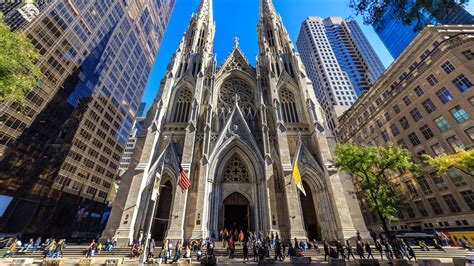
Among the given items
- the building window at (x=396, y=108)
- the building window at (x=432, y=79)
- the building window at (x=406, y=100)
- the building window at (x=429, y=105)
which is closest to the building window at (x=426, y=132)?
the building window at (x=429, y=105)

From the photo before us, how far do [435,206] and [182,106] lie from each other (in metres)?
35.1

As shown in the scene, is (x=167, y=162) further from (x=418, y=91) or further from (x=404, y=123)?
(x=418, y=91)

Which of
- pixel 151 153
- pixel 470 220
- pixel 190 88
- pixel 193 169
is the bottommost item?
pixel 470 220

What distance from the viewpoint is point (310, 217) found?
18578mm

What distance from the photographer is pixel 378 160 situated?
1380cm

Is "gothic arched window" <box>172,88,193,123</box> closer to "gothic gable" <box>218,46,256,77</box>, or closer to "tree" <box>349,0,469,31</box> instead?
"gothic gable" <box>218,46,256,77</box>

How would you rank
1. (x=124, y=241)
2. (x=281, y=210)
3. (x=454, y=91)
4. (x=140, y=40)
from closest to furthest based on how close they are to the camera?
(x=124, y=241) < (x=281, y=210) < (x=454, y=91) < (x=140, y=40)

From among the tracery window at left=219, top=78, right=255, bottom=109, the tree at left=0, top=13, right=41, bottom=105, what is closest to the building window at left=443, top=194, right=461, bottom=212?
the tracery window at left=219, top=78, right=255, bottom=109

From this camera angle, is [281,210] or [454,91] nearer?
[281,210]

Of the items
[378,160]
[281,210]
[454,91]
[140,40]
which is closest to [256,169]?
[281,210]

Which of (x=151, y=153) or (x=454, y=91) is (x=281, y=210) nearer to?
(x=151, y=153)

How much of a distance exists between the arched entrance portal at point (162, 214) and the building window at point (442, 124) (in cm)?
3304

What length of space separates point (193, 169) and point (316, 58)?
6445cm

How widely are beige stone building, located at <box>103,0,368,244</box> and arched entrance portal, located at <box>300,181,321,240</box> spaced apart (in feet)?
Result: 0.31
